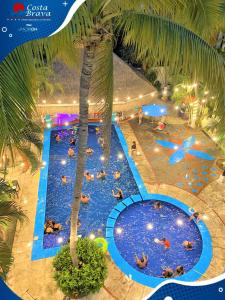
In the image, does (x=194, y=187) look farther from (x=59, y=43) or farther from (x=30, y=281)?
(x=59, y=43)

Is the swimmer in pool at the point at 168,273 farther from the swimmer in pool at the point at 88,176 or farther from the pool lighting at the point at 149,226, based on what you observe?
the swimmer in pool at the point at 88,176

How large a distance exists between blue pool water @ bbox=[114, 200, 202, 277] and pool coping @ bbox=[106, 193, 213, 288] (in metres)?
0.16

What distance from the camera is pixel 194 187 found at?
1503 centimetres

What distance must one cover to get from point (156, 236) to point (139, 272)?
195 cm

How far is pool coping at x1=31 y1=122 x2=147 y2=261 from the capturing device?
1159cm

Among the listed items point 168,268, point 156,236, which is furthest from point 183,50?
point 156,236

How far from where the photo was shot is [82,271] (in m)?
9.26

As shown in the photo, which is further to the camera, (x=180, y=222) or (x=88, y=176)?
(x=88, y=176)

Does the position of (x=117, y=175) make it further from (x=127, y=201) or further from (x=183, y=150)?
(x=183, y=150)

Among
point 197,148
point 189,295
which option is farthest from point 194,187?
point 189,295

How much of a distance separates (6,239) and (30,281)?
209 cm

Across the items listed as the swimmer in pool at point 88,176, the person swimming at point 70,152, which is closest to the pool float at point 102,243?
the swimmer in pool at point 88,176

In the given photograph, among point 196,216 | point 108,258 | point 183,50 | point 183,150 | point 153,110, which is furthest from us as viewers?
point 153,110

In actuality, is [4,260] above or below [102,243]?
above
